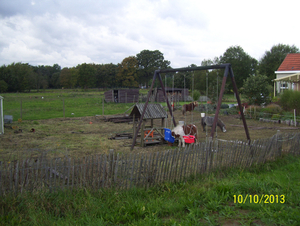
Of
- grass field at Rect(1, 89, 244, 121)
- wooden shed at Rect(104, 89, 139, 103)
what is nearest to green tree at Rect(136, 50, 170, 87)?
wooden shed at Rect(104, 89, 139, 103)

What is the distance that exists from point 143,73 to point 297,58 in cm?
5064

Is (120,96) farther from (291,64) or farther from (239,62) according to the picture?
(239,62)

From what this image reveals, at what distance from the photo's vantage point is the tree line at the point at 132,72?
49.1 m

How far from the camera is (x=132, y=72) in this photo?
71.4 m

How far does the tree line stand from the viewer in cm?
4915

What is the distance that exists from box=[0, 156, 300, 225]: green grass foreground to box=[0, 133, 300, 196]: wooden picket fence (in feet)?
0.65

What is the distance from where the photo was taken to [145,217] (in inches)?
154

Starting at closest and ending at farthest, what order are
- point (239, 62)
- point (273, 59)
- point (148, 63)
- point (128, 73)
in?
point (273, 59)
point (239, 62)
point (128, 73)
point (148, 63)

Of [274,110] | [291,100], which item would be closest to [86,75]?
[274,110]

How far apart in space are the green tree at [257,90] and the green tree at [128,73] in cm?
5161

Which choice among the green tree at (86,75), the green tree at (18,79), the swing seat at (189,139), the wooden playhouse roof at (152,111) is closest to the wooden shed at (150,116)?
the wooden playhouse roof at (152,111)

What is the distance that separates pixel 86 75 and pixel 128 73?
12667 millimetres

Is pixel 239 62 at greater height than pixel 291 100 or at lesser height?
greater

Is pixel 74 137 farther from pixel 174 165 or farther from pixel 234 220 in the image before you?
pixel 234 220
